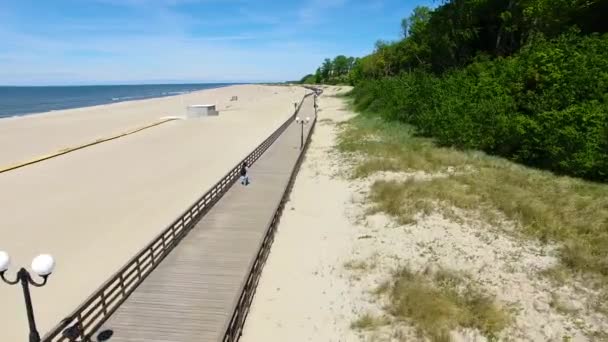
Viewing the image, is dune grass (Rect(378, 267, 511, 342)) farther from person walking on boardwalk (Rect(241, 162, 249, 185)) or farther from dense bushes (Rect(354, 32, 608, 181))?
dense bushes (Rect(354, 32, 608, 181))

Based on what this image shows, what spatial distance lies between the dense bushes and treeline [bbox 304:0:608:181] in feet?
0.18

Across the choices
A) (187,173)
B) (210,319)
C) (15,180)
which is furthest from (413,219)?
(15,180)

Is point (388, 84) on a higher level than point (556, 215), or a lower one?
higher

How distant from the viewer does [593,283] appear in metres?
11.0

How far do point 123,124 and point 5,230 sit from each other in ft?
138

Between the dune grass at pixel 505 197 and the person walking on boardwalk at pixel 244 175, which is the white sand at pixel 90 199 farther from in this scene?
the dune grass at pixel 505 197

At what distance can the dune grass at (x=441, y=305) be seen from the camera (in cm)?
942

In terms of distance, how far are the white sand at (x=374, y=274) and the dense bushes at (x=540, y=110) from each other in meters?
10.1

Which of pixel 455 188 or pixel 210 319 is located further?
pixel 455 188

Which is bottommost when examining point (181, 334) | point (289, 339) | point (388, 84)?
point (289, 339)

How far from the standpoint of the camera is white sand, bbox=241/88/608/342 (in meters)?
9.62

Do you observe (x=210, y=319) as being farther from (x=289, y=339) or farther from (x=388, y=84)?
(x=388, y=84)

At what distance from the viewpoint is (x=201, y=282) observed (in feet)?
35.5

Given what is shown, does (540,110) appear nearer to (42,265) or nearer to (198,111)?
(42,265)
